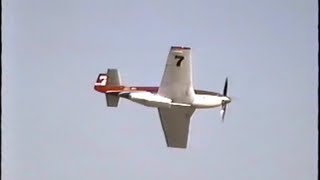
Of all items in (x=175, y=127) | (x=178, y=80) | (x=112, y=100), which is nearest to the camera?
(x=178, y=80)

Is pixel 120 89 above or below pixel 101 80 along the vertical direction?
below

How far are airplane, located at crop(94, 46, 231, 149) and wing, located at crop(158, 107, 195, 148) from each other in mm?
1111

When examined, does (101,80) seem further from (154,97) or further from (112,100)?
(154,97)

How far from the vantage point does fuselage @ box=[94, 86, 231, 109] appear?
502 inches

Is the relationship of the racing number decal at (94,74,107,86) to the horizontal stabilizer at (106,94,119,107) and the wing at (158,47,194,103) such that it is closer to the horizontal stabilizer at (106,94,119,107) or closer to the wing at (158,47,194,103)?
the horizontal stabilizer at (106,94,119,107)

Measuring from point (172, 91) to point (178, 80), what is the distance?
261mm

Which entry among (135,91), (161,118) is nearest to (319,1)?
(135,91)

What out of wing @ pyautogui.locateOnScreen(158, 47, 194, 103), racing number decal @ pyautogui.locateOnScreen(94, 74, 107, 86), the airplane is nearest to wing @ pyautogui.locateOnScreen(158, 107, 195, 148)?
the airplane

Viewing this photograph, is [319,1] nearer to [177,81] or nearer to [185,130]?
[177,81]

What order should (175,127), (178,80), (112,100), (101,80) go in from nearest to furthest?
1. (178,80)
2. (112,100)
3. (101,80)
4. (175,127)

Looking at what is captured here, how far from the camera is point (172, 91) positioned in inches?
520

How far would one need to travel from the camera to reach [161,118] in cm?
1536

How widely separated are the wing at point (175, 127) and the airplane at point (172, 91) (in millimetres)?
1111

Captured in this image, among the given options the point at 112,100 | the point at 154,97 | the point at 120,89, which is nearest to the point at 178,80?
the point at 154,97
